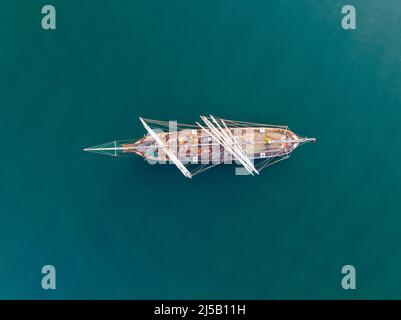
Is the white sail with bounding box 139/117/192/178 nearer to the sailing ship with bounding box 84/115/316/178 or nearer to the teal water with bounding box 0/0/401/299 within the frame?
the sailing ship with bounding box 84/115/316/178

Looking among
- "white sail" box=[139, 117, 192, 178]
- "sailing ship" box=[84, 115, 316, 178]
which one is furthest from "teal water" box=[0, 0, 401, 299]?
"white sail" box=[139, 117, 192, 178]

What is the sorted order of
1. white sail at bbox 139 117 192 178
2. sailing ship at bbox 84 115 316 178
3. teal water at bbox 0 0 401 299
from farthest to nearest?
1. teal water at bbox 0 0 401 299
2. sailing ship at bbox 84 115 316 178
3. white sail at bbox 139 117 192 178

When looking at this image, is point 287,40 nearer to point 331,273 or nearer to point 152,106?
point 152,106

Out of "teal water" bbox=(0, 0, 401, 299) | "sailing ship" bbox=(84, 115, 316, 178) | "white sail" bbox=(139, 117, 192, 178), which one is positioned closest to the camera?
"white sail" bbox=(139, 117, 192, 178)

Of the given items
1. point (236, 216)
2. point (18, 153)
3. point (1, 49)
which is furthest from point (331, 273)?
point (1, 49)

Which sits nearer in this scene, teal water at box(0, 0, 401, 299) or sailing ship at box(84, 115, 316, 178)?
sailing ship at box(84, 115, 316, 178)

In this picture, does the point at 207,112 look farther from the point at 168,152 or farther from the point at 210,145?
the point at 168,152

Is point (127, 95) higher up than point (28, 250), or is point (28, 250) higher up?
point (127, 95)

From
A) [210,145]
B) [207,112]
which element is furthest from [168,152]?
[207,112]
